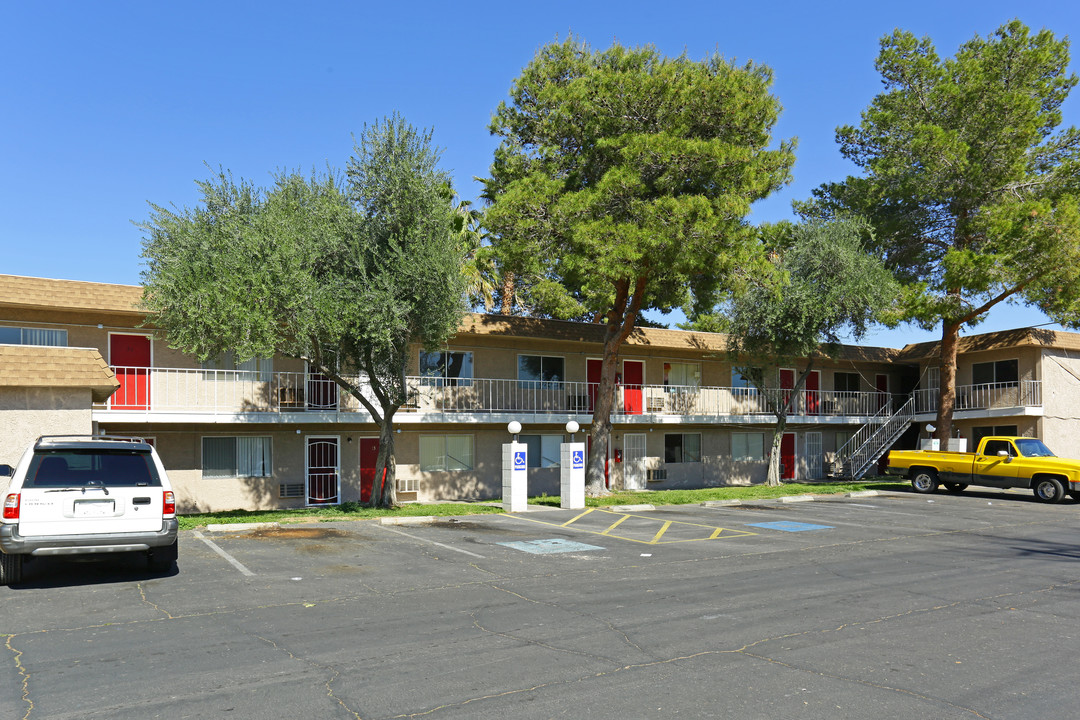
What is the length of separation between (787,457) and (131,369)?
25.3 meters

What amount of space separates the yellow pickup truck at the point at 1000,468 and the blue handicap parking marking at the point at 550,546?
1622 cm

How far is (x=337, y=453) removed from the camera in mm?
24109

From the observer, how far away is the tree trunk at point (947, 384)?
30531 millimetres

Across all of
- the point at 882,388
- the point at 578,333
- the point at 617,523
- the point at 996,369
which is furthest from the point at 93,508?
the point at 882,388

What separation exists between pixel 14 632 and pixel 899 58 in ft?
106

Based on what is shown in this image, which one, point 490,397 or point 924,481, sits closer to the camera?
point 490,397

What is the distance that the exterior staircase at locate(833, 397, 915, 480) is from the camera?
107 feet

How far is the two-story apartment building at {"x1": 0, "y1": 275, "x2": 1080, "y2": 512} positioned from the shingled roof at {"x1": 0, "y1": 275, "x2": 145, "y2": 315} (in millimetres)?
42

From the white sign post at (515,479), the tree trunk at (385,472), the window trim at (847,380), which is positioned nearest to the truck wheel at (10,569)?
the tree trunk at (385,472)

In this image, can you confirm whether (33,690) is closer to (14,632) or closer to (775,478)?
(14,632)

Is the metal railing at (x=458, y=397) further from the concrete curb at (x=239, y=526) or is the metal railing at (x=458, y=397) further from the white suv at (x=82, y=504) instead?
the white suv at (x=82, y=504)

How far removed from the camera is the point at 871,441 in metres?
33.5

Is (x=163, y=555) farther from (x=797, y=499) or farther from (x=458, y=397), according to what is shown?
(x=797, y=499)

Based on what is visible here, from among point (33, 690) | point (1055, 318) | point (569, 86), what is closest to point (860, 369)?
point (1055, 318)
